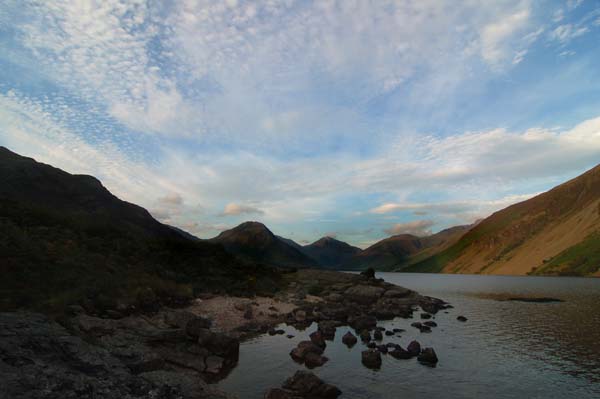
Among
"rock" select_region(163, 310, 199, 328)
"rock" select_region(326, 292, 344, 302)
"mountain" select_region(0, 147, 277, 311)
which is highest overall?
"mountain" select_region(0, 147, 277, 311)

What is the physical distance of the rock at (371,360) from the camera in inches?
1278

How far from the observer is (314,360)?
110 ft

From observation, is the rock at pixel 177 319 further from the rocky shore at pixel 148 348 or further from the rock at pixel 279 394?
the rock at pixel 279 394

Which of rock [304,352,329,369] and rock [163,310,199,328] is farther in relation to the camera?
rock [163,310,199,328]

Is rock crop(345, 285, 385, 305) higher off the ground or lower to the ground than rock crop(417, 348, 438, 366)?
higher

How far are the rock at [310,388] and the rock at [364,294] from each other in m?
56.7

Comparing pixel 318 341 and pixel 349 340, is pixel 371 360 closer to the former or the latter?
pixel 318 341

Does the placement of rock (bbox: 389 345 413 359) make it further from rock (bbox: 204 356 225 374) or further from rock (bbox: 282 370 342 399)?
rock (bbox: 204 356 225 374)

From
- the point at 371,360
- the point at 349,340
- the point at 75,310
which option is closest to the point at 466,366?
the point at 371,360

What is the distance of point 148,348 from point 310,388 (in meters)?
13.5

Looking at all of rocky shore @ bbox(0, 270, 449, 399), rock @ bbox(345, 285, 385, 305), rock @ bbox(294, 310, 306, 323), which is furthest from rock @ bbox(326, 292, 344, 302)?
rock @ bbox(294, 310, 306, 323)

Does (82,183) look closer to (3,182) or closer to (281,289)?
(3,182)

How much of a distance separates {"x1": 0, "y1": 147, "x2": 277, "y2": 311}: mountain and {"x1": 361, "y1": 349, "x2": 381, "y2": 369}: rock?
2707 cm

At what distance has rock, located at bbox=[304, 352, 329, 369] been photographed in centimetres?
3299
